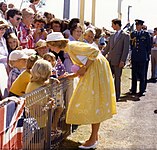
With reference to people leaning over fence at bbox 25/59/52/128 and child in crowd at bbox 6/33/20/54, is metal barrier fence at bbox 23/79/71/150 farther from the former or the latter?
child in crowd at bbox 6/33/20/54

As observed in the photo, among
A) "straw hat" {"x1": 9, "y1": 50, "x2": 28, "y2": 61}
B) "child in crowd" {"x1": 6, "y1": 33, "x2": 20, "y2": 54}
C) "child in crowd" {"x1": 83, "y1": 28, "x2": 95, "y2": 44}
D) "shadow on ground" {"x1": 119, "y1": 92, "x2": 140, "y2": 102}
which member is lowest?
"shadow on ground" {"x1": 119, "y1": 92, "x2": 140, "y2": 102}

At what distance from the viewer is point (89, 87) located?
5656mm

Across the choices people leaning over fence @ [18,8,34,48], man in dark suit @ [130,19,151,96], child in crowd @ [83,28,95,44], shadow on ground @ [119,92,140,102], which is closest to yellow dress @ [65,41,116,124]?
people leaning over fence @ [18,8,34,48]

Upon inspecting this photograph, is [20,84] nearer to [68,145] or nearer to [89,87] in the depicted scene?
[89,87]

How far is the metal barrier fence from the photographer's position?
442 cm

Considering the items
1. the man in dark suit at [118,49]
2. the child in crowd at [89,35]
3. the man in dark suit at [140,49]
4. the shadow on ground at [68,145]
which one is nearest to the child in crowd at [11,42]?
the shadow on ground at [68,145]

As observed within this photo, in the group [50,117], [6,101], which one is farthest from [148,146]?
[6,101]

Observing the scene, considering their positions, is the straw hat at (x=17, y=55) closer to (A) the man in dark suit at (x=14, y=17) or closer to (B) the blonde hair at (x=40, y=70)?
(B) the blonde hair at (x=40, y=70)

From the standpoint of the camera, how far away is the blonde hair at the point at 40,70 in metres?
Answer: 4.76

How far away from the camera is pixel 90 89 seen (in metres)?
5.65

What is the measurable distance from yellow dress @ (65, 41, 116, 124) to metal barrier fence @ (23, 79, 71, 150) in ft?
0.71

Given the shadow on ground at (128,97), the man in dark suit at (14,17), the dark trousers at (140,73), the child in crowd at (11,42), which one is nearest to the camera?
the child in crowd at (11,42)

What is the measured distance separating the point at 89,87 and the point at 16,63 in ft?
3.39

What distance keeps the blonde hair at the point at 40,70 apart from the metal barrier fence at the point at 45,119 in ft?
0.43
